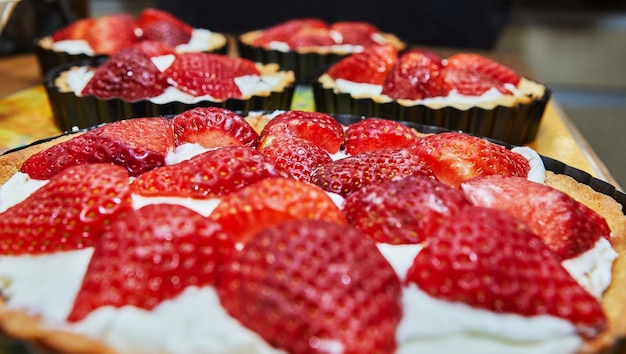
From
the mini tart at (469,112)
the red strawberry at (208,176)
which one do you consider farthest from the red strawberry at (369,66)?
the red strawberry at (208,176)

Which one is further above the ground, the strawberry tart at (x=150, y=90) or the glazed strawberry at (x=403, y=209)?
the glazed strawberry at (x=403, y=209)

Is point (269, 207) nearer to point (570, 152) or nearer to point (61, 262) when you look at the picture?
point (61, 262)

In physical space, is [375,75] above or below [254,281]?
below

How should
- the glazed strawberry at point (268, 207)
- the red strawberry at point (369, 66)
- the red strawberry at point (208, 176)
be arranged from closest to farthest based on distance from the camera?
the glazed strawberry at point (268, 207), the red strawberry at point (208, 176), the red strawberry at point (369, 66)

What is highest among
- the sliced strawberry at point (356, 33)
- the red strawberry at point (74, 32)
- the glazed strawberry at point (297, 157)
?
the glazed strawberry at point (297, 157)

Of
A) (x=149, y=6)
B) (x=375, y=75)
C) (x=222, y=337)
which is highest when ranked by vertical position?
(x=222, y=337)

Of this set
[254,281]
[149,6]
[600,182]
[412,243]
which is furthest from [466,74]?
[149,6]

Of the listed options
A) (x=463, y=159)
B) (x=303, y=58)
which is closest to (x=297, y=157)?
(x=463, y=159)

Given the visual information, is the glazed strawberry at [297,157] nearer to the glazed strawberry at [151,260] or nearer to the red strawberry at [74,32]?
the glazed strawberry at [151,260]
